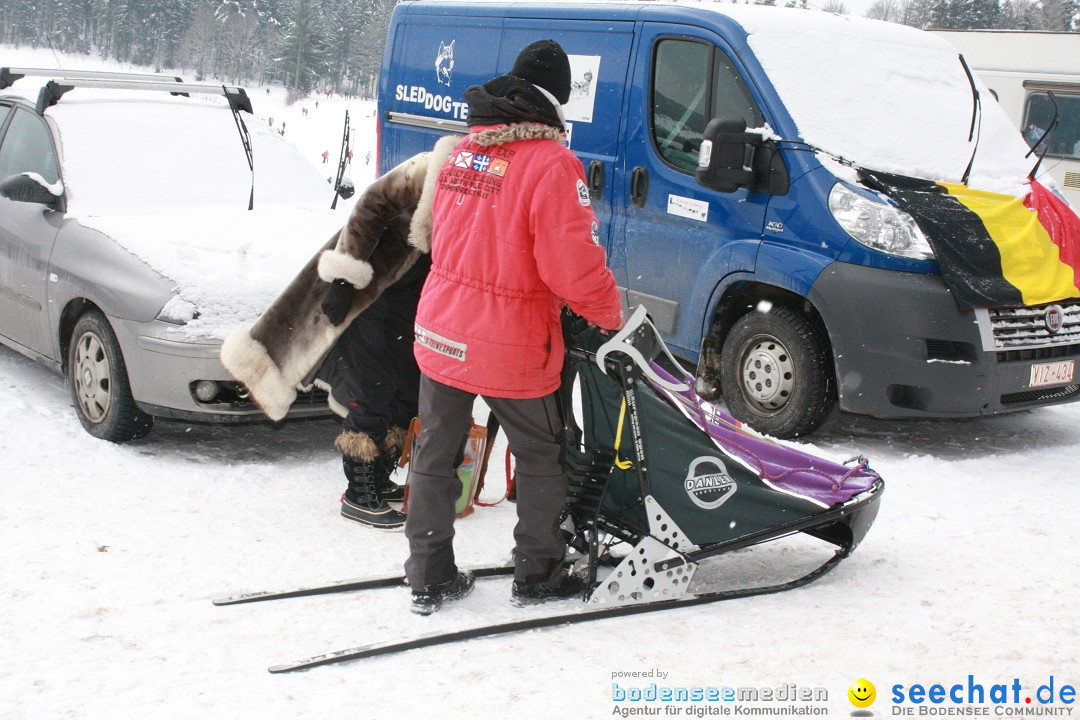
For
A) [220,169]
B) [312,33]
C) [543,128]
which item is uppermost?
[312,33]

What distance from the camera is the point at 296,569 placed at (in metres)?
3.93

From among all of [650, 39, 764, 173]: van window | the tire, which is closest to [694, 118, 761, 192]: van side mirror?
[650, 39, 764, 173]: van window

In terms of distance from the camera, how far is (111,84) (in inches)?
249

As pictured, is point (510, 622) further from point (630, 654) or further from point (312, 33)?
point (312, 33)

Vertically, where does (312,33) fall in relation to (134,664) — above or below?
above

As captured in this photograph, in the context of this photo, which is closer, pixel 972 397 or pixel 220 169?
pixel 972 397

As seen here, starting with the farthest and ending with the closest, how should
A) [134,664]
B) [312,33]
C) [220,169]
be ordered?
[312,33]
[220,169]
[134,664]

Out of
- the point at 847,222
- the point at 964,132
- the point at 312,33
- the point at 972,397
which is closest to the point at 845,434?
the point at 972,397

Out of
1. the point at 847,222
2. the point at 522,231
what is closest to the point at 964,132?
the point at 847,222

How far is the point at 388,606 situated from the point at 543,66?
1.89 metres

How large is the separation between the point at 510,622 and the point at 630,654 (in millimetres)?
422

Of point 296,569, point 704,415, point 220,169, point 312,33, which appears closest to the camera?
point 704,415

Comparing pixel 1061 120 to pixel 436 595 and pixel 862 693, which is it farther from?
pixel 436 595

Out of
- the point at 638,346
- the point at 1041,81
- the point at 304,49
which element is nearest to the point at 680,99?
the point at 638,346
